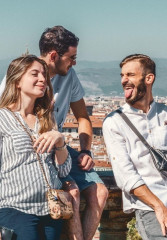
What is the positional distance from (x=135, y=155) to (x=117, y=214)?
1.42ft

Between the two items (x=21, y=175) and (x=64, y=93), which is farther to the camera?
(x=64, y=93)

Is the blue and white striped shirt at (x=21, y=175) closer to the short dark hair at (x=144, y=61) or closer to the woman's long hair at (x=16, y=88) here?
the woman's long hair at (x=16, y=88)

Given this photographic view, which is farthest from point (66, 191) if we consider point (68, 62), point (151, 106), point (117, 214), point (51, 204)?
point (68, 62)

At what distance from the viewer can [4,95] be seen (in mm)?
2361

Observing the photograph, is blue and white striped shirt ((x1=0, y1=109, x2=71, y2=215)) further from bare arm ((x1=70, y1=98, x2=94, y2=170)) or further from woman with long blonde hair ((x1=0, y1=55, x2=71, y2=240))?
bare arm ((x1=70, y1=98, x2=94, y2=170))

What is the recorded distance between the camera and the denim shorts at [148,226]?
92.1 inches

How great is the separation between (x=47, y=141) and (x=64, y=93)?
0.79 meters

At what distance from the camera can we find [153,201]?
235cm

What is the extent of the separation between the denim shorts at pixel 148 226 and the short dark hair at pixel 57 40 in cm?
105

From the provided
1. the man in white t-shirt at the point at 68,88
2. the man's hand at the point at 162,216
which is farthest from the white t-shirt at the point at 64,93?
the man's hand at the point at 162,216

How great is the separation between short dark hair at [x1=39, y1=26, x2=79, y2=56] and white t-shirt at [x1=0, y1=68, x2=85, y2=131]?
143 mm

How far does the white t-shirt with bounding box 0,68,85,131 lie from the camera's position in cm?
285

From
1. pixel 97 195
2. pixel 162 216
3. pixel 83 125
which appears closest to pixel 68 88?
pixel 83 125

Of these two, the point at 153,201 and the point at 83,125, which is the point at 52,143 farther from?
the point at 83,125
